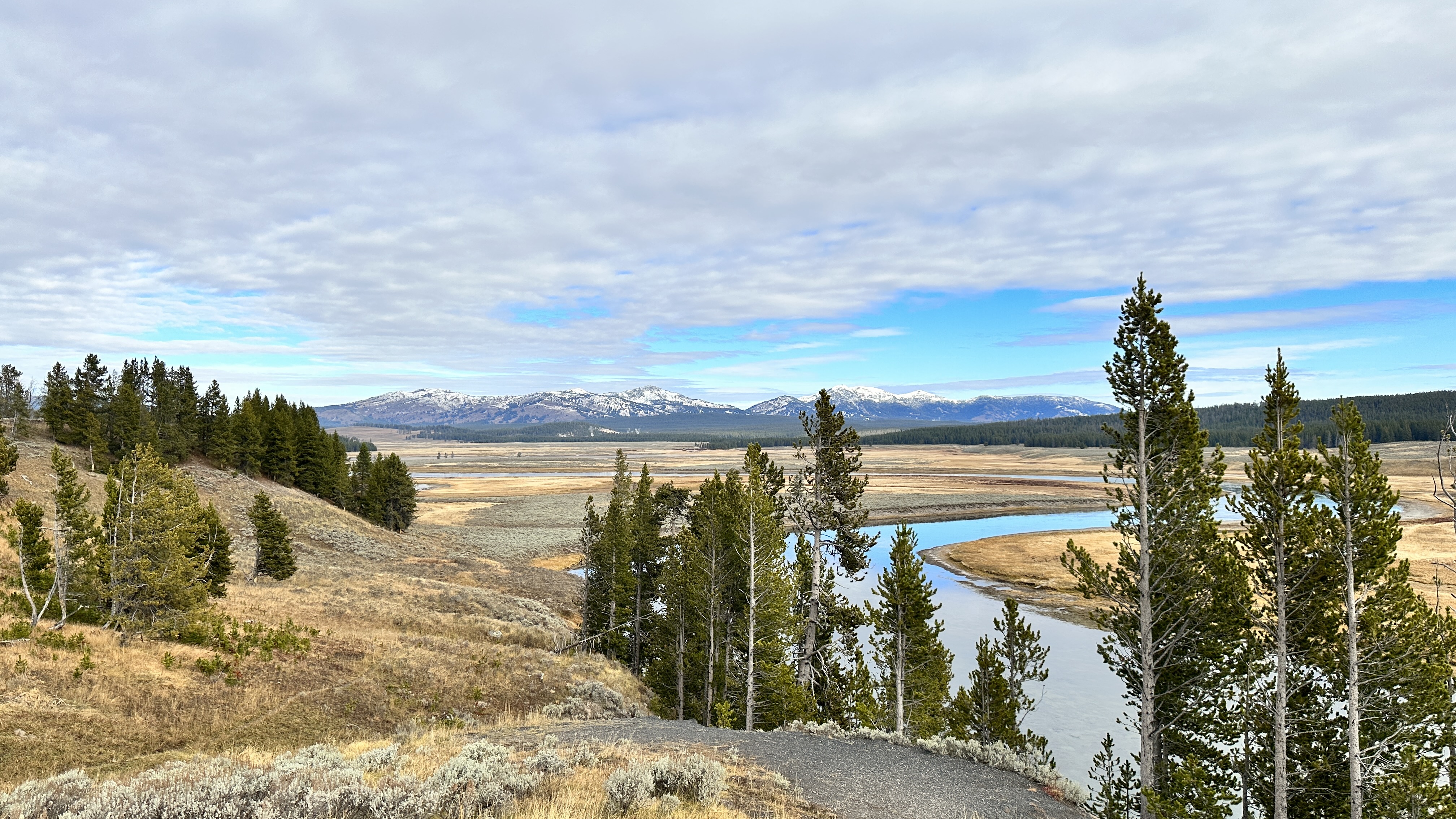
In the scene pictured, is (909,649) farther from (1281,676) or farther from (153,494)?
(153,494)

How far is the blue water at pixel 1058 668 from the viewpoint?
27172mm

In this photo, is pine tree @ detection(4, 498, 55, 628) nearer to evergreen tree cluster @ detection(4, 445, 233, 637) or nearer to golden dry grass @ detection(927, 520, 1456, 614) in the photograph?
evergreen tree cluster @ detection(4, 445, 233, 637)

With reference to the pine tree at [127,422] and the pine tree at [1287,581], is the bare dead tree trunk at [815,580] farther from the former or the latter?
the pine tree at [127,422]

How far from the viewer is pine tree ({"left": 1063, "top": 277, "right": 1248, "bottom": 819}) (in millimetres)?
17750

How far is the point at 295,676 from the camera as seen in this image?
23766mm

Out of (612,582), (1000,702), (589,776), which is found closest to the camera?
(589,776)

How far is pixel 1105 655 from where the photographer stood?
18453 mm

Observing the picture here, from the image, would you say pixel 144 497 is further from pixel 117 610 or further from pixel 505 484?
pixel 505 484

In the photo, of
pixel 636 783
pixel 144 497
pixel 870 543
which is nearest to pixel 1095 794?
pixel 870 543

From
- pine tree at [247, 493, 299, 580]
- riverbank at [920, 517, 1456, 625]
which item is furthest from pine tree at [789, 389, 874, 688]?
pine tree at [247, 493, 299, 580]

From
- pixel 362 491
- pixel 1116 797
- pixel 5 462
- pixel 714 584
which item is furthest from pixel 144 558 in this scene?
pixel 362 491

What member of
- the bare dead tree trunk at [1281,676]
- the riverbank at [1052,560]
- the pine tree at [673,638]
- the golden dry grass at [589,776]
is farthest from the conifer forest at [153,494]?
the riverbank at [1052,560]

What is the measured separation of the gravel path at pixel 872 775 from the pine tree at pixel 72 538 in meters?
18.6

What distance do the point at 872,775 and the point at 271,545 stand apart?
43713mm
